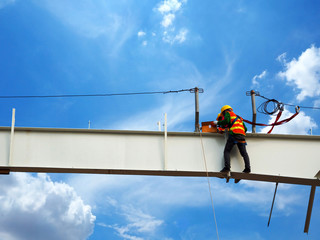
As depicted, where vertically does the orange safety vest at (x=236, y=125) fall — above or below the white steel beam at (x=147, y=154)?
above

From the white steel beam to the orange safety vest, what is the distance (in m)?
0.58

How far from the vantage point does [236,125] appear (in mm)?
9859

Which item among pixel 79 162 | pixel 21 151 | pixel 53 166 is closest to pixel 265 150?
pixel 79 162

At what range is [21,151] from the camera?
992cm

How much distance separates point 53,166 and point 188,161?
3.36 metres

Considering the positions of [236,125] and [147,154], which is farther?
[147,154]

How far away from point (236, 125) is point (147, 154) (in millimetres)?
2344

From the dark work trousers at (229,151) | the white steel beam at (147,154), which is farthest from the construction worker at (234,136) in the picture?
the white steel beam at (147,154)

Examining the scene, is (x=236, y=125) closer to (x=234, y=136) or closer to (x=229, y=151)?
(x=234, y=136)

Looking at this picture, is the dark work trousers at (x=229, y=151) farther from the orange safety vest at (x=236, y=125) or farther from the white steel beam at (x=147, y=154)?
the white steel beam at (x=147, y=154)

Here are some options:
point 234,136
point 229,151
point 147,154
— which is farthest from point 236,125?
point 147,154

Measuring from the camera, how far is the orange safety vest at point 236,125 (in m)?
9.80

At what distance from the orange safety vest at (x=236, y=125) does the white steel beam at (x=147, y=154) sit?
1.92 feet

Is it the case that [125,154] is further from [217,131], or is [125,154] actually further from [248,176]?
[248,176]
